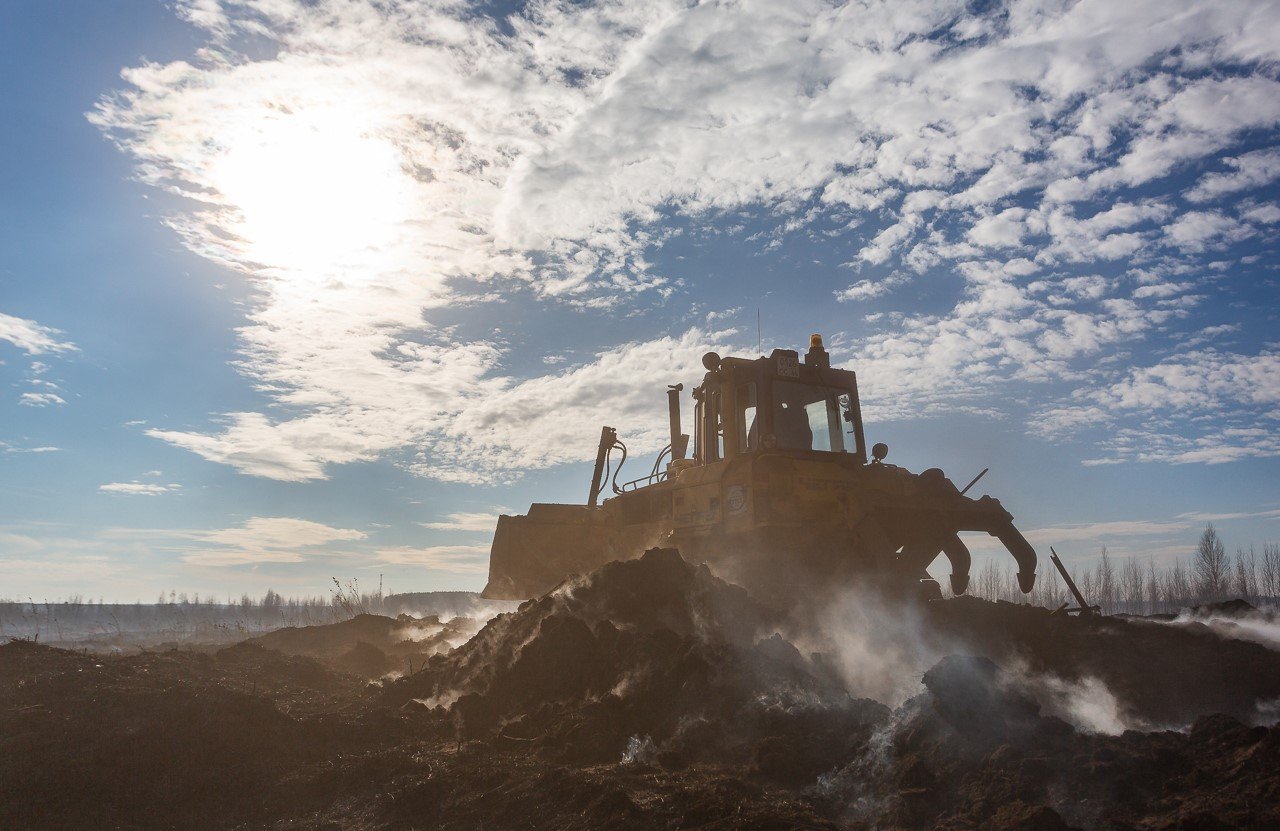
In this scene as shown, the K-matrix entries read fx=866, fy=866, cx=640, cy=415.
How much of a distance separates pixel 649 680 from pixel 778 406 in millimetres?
5096

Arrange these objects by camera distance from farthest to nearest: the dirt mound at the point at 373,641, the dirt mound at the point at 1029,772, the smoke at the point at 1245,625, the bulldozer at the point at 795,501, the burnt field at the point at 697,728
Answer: the dirt mound at the point at 373,641 < the bulldozer at the point at 795,501 < the smoke at the point at 1245,625 < the burnt field at the point at 697,728 < the dirt mound at the point at 1029,772

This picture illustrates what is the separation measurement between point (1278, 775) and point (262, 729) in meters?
9.63

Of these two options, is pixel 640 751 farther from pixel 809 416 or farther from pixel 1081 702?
pixel 809 416

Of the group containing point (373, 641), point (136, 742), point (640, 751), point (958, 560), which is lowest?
point (640, 751)

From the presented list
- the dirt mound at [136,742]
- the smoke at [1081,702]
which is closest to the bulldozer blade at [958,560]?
the smoke at [1081,702]

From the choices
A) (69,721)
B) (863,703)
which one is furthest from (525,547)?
(863,703)

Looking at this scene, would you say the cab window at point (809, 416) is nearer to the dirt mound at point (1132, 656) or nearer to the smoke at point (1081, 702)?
the dirt mound at point (1132, 656)

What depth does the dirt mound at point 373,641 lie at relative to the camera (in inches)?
788

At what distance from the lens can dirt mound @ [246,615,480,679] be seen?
20.0 m

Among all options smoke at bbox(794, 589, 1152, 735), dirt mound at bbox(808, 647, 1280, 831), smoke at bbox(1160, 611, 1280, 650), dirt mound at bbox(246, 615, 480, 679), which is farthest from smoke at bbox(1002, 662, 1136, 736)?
dirt mound at bbox(246, 615, 480, 679)

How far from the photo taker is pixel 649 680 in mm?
9305

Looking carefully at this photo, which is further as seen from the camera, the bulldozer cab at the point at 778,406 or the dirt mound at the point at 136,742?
the bulldozer cab at the point at 778,406

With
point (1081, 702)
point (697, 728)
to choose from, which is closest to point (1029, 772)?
point (1081, 702)

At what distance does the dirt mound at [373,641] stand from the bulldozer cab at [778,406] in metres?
9.70
